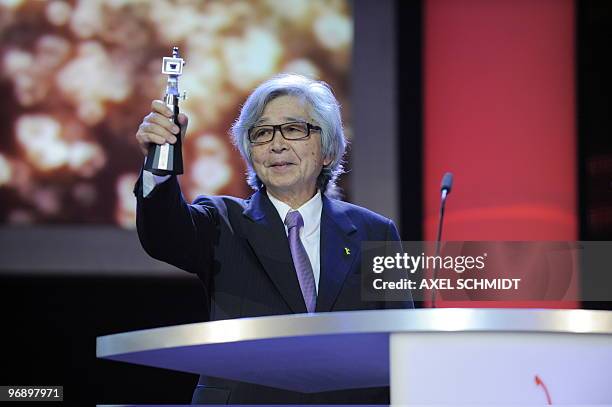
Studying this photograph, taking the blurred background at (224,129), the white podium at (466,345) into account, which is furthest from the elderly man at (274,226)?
the blurred background at (224,129)

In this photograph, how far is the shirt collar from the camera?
6.68ft

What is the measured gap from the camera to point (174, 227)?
183cm

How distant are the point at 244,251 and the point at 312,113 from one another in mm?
394

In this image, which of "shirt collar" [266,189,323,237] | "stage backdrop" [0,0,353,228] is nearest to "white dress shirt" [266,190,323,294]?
"shirt collar" [266,189,323,237]

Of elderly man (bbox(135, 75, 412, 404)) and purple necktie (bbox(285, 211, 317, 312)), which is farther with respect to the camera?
purple necktie (bbox(285, 211, 317, 312))

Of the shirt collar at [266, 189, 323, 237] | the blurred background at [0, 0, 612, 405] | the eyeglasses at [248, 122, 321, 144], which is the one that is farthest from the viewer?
the blurred background at [0, 0, 612, 405]

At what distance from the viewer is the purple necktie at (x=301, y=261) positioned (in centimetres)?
184

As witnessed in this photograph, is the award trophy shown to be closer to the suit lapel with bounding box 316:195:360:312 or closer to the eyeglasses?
the suit lapel with bounding box 316:195:360:312

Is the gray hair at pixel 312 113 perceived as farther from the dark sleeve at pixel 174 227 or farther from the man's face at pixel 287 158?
the dark sleeve at pixel 174 227

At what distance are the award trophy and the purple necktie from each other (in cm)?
39

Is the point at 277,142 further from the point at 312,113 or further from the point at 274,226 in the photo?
the point at 274,226

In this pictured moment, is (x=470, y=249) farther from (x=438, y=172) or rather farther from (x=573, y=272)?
(x=438, y=172)

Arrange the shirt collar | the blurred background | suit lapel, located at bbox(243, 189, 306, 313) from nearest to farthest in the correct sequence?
suit lapel, located at bbox(243, 189, 306, 313), the shirt collar, the blurred background

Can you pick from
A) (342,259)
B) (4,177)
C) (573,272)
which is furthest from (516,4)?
(573,272)
